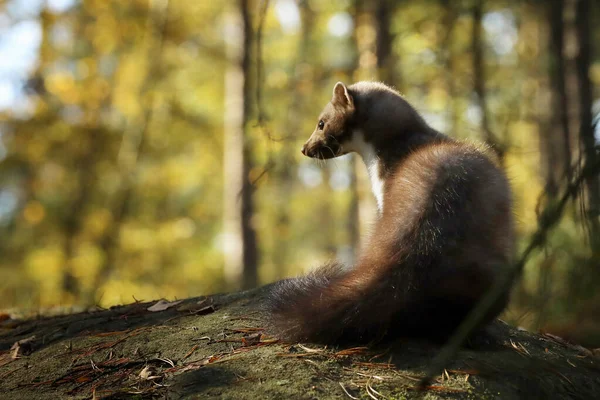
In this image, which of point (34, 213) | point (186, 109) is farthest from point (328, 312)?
point (186, 109)

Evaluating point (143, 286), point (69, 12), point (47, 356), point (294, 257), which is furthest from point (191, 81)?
point (294, 257)

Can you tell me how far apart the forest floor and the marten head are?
183 cm

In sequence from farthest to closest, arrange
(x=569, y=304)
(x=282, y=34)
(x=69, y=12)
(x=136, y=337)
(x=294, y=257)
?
(x=294, y=257), (x=282, y=34), (x=69, y=12), (x=136, y=337), (x=569, y=304)

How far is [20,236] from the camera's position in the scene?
1579cm

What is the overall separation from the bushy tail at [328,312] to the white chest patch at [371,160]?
2.82 feet

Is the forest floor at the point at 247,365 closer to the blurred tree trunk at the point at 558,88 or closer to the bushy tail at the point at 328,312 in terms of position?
the bushy tail at the point at 328,312

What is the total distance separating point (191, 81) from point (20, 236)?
6084 millimetres

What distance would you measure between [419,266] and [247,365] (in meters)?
1.02

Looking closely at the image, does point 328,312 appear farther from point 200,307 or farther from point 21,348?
point 21,348

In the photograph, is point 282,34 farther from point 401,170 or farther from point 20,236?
point 401,170

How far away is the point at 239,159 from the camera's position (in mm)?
12453

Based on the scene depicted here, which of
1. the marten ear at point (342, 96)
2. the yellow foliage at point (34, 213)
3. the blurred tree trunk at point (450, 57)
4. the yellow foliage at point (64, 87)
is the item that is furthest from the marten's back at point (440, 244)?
the yellow foliage at point (34, 213)

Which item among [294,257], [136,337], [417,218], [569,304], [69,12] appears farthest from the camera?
[294,257]

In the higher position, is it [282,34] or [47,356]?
[282,34]
